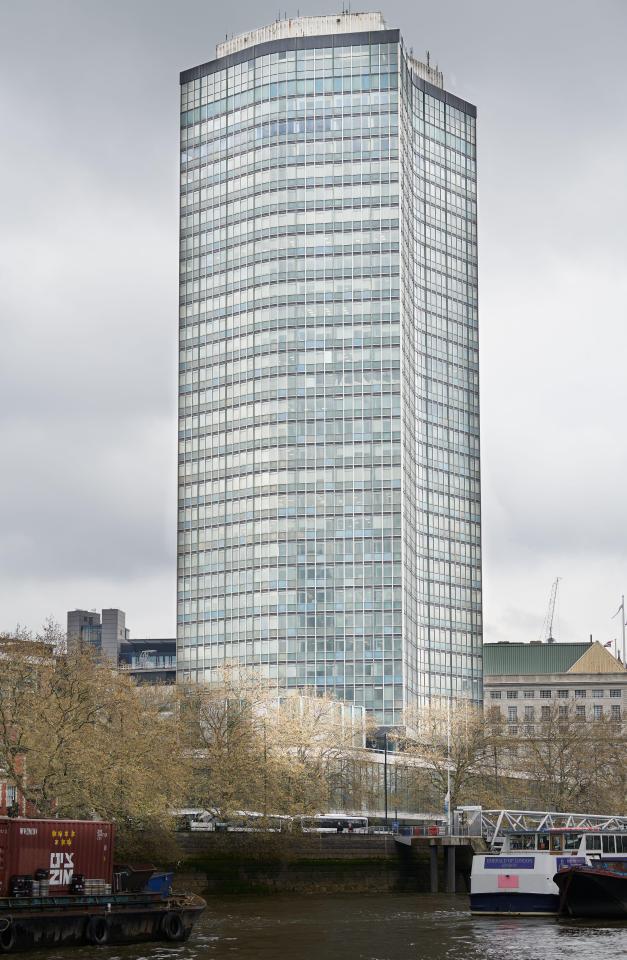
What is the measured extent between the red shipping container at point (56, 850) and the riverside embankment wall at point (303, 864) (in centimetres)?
3619

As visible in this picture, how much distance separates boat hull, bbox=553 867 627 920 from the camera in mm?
99625

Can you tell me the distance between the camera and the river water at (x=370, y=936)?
237 ft

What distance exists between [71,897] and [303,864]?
5669 cm

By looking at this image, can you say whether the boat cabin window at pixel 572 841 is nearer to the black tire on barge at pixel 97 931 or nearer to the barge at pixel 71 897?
the barge at pixel 71 897

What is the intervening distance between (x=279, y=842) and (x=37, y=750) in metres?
33.9

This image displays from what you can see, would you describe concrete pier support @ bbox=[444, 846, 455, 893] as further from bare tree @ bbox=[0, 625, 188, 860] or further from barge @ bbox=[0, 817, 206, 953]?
barge @ bbox=[0, 817, 206, 953]

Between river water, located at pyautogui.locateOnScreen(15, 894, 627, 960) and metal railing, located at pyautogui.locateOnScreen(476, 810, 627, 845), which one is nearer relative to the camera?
river water, located at pyautogui.locateOnScreen(15, 894, 627, 960)

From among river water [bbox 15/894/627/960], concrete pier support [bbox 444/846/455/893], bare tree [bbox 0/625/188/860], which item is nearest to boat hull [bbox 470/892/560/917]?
river water [bbox 15/894/627/960]

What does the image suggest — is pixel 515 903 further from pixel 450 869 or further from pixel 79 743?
pixel 450 869

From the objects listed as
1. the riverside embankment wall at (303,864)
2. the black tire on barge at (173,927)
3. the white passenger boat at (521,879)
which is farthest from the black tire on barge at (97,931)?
the riverside embankment wall at (303,864)

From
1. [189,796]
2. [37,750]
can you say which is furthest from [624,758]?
[37,750]

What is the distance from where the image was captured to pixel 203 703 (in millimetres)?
151125

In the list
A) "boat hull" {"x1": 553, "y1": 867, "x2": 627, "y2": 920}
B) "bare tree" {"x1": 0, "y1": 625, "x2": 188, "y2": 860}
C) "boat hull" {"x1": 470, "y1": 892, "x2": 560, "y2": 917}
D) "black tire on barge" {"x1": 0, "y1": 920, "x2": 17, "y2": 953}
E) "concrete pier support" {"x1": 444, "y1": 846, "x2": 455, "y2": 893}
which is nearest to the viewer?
"black tire on barge" {"x1": 0, "y1": 920, "x2": 17, "y2": 953}

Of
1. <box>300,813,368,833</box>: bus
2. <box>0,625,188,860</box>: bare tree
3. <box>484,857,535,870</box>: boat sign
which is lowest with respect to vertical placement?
<box>300,813,368,833</box>: bus
